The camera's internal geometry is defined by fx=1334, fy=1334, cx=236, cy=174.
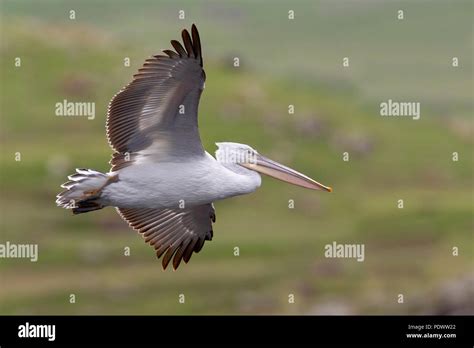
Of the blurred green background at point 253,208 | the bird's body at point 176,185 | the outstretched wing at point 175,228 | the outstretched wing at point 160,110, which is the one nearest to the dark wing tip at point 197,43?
the outstretched wing at point 160,110

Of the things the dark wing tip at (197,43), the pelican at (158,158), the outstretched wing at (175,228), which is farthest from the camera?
the outstretched wing at (175,228)

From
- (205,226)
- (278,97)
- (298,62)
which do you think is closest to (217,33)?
(298,62)

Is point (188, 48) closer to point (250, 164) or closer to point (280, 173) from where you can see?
A: point (250, 164)

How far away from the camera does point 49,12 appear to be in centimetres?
8300

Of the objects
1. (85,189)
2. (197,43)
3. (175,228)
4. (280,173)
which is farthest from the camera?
(175,228)

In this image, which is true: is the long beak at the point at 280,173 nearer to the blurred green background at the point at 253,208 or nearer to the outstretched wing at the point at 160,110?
the outstretched wing at the point at 160,110

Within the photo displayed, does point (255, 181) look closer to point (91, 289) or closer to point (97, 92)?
point (91, 289)

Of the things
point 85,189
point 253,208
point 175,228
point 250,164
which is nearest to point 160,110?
point 85,189

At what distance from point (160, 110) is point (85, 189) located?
3.76 ft

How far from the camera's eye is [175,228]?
51.6 feet

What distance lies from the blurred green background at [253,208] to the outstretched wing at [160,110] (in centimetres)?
1294

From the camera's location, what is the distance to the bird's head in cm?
1463

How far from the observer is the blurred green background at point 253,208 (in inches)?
1182

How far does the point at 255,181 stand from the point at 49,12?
70.4 m
